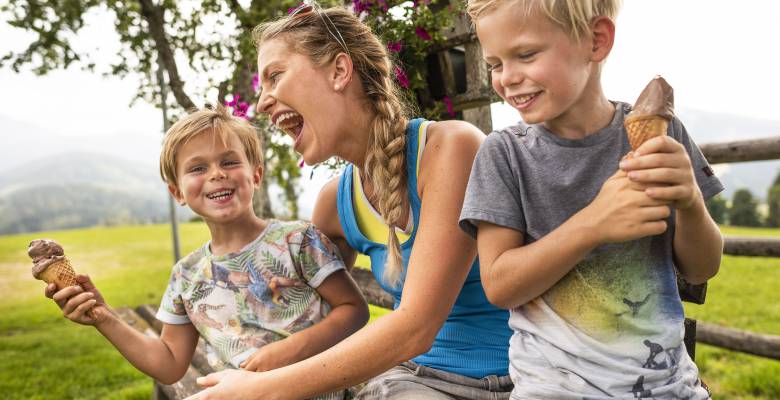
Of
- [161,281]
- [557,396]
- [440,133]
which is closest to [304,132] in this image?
[440,133]

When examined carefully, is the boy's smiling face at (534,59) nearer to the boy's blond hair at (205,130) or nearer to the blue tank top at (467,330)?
the blue tank top at (467,330)

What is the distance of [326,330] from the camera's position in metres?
2.18

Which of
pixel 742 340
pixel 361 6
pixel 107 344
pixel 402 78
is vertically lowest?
pixel 107 344

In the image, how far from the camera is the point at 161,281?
579 inches

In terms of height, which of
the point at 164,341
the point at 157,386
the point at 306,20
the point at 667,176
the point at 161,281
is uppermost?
the point at 306,20

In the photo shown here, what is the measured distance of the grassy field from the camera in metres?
5.48

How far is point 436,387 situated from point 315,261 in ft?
2.16

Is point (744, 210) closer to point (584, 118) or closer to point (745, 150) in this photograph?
point (745, 150)

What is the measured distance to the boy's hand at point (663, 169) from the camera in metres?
1.17

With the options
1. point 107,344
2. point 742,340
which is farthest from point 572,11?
point 107,344

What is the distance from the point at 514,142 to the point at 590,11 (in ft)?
1.20

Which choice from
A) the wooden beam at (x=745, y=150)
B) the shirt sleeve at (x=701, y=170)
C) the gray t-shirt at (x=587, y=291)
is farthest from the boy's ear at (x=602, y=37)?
the wooden beam at (x=745, y=150)

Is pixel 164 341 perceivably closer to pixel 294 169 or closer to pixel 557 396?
pixel 557 396

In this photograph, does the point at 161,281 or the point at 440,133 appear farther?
the point at 161,281
